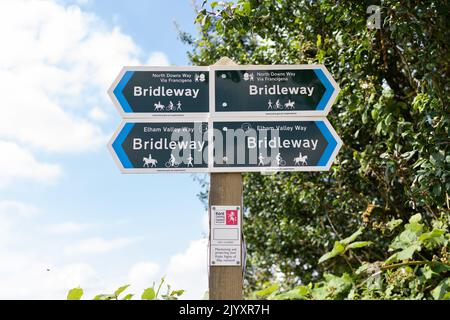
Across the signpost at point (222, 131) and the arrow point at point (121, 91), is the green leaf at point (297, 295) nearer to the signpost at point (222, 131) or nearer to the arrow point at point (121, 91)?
the signpost at point (222, 131)

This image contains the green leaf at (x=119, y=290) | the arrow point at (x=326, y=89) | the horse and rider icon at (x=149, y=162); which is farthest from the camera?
the green leaf at (x=119, y=290)

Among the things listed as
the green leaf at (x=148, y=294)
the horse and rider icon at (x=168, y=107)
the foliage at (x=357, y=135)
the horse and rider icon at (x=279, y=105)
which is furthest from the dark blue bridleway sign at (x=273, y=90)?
the green leaf at (x=148, y=294)

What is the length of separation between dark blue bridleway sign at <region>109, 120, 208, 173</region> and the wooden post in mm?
123

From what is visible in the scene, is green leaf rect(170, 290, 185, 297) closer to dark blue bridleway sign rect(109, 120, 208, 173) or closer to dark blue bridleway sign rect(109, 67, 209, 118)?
dark blue bridleway sign rect(109, 120, 208, 173)

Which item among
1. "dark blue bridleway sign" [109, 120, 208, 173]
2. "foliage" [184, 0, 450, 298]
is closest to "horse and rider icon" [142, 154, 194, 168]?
"dark blue bridleway sign" [109, 120, 208, 173]

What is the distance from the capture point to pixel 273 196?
9.38 m

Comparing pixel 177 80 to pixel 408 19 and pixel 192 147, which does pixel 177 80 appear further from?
pixel 408 19

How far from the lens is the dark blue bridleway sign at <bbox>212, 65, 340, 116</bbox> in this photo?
11.1ft

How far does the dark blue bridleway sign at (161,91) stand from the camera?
3391 millimetres

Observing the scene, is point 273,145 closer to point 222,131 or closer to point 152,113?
point 222,131

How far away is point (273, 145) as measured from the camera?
11.0 ft

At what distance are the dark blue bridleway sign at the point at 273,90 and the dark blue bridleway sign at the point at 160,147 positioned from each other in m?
0.21

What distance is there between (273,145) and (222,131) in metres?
0.30
